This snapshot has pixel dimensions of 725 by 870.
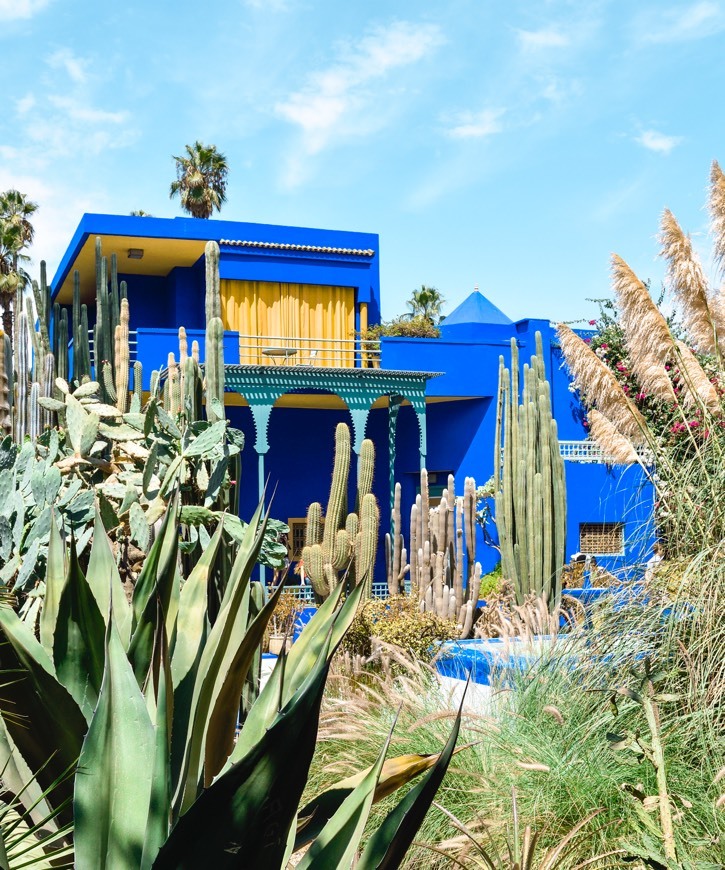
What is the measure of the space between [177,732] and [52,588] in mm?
806

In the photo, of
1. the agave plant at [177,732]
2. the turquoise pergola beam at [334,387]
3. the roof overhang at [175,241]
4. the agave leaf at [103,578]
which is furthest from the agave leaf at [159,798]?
the roof overhang at [175,241]

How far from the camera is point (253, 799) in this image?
70.4 inches

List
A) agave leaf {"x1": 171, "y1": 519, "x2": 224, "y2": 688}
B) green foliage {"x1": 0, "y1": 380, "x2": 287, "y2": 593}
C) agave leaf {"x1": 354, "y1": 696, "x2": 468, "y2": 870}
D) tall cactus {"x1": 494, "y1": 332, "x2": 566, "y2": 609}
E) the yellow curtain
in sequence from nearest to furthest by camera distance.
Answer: agave leaf {"x1": 354, "y1": 696, "x2": 468, "y2": 870}, agave leaf {"x1": 171, "y1": 519, "x2": 224, "y2": 688}, green foliage {"x1": 0, "y1": 380, "x2": 287, "y2": 593}, tall cactus {"x1": 494, "y1": 332, "x2": 566, "y2": 609}, the yellow curtain

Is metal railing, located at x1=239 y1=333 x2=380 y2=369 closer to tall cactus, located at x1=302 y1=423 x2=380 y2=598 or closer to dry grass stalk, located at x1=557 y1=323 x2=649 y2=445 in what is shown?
tall cactus, located at x1=302 y1=423 x2=380 y2=598

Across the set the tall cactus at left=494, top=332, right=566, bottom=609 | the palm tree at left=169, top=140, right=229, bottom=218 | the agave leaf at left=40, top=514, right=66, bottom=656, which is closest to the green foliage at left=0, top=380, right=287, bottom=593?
the agave leaf at left=40, top=514, right=66, bottom=656

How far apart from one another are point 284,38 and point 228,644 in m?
5.39

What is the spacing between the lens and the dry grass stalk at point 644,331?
6969 millimetres

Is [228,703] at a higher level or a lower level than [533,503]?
lower

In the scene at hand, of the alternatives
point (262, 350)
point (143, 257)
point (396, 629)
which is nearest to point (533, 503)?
point (396, 629)

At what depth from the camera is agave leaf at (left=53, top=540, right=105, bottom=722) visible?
2537 millimetres

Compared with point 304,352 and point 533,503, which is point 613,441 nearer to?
point 533,503

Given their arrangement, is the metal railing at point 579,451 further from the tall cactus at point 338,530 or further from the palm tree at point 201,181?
the palm tree at point 201,181

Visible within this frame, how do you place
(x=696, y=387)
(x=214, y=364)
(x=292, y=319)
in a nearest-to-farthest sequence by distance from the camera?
(x=696, y=387), (x=214, y=364), (x=292, y=319)

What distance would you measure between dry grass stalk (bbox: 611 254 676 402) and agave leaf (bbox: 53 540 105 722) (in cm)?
Result: 522
